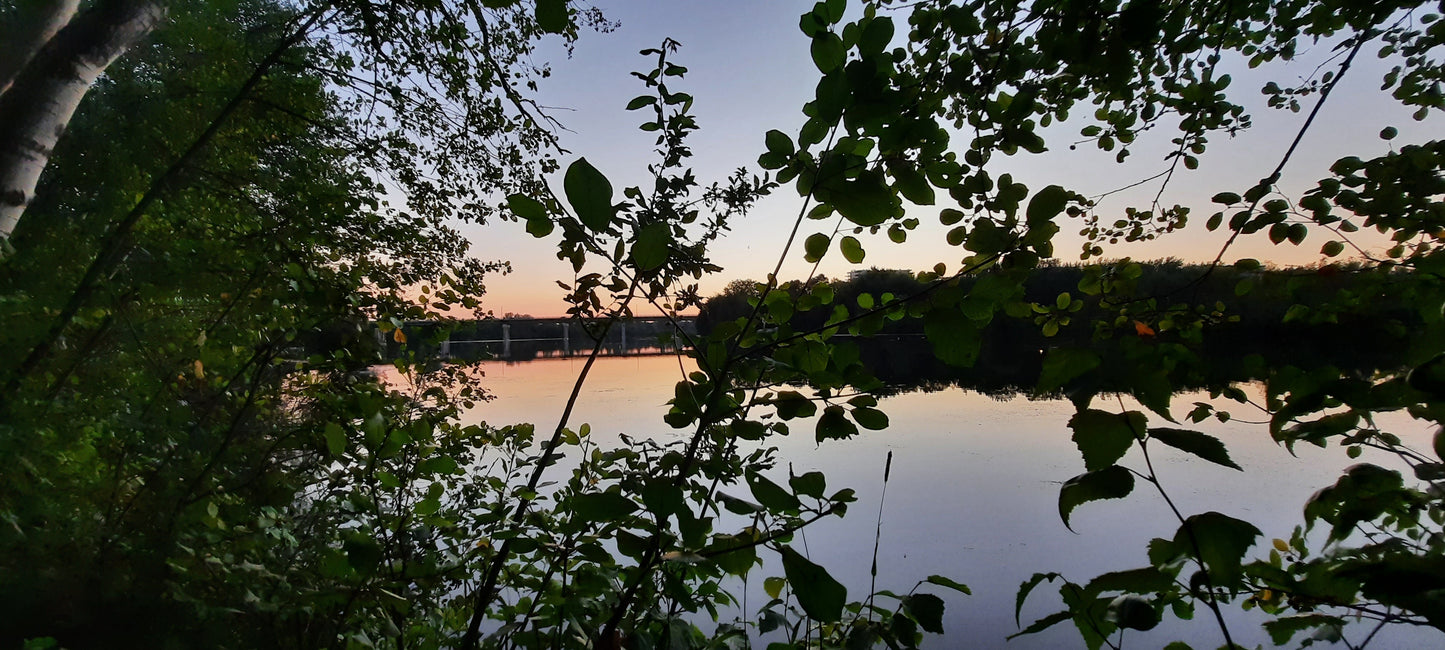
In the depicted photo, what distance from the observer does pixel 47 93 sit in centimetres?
93

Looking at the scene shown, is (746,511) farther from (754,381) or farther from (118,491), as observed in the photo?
(118,491)

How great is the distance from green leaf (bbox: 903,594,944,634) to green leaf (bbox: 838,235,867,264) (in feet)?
1.30

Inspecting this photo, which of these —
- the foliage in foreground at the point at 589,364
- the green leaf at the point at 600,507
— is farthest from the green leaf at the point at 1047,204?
the green leaf at the point at 600,507

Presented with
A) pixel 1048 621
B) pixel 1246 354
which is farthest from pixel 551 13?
pixel 1246 354

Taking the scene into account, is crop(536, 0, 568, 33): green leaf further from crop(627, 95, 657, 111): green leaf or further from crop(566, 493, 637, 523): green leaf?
crop(566, 493, 637, 523): green leaf

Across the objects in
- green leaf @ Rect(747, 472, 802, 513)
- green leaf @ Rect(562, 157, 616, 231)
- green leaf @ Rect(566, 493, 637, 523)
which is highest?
green leaf @ Rect(562, 157, 616, 231)

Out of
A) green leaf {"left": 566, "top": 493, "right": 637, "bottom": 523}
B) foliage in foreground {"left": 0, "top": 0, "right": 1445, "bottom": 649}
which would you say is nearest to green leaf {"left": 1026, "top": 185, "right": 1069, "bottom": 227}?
foliage in foreground {"left": 0, "top": 0, "right": 1445, "bottom": 649}

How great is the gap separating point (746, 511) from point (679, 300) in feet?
1.49

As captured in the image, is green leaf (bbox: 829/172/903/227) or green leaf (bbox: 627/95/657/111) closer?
green leaf (bbox: 829/172/903/227)

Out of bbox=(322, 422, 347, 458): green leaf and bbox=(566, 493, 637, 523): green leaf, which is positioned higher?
bbox=(322, 422, 347, 458): green leaf

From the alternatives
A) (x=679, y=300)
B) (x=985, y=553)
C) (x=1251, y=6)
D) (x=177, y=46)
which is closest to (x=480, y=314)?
(x=177, y=46)

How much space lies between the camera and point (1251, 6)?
1173mm

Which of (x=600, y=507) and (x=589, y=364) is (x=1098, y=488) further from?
(x=589, y=364)

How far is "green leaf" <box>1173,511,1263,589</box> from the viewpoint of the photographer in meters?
0.32
